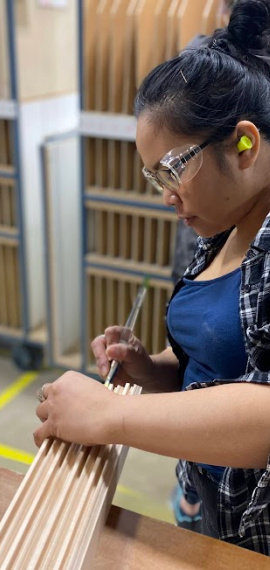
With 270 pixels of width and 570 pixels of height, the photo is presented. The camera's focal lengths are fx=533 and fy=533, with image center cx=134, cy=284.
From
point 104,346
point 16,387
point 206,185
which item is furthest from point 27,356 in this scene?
point 206,185

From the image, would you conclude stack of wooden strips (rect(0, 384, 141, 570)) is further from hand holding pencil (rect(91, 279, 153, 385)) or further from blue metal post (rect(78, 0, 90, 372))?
blue metal post (rect(78, 0, 90, 372))

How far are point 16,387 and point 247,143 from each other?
2168 millimetres

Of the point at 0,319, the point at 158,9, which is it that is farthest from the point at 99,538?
the point at 0,319

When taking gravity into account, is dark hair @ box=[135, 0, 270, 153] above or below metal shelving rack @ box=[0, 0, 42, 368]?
above

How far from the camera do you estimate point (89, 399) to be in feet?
2.30

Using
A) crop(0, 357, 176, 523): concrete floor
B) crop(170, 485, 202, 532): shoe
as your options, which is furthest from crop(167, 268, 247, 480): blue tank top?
crop(0, 357, 176, 523): concrete floor

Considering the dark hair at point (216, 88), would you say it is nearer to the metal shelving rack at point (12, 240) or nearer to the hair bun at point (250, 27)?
the hair bun at point (250, 27)

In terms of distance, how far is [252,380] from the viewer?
0.64m

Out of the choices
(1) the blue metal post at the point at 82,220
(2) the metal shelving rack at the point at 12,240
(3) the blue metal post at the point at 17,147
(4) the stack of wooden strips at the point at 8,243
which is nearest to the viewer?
(1) the blue metal post at the point at 82,220

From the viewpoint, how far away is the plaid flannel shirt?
0.65 m

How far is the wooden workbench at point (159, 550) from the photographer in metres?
0.67

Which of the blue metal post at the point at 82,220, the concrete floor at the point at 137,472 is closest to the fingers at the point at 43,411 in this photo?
the concrete floor at the point at 137,472

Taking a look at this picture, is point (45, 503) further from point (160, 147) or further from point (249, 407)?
point (160, 147)

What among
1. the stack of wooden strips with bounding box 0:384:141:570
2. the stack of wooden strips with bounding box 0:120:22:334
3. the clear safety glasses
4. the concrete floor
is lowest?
the concrete floor
